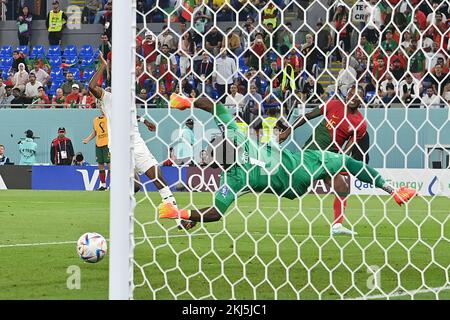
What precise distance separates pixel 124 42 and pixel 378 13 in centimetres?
362

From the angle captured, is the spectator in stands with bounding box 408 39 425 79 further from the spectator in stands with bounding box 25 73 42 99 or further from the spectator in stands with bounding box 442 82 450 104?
the spectator in stands with bounding box 25 73 42 99

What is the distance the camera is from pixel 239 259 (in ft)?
26.1

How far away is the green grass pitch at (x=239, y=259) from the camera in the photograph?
21.4 feet

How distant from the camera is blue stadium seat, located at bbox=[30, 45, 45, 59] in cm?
2458

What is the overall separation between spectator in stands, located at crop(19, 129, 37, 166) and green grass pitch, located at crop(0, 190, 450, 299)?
7.35 metres

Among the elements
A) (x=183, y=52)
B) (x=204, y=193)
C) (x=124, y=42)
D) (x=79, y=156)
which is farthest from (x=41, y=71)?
(x=124, y=42)

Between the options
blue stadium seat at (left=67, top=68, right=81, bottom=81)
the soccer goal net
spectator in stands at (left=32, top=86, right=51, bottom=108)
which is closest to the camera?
the soccer goal net

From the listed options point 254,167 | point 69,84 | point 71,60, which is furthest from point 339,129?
point 71,60

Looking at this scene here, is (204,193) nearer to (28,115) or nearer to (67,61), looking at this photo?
(28,115)

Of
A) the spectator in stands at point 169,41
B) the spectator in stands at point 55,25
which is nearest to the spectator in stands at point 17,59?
→ the spectator in stands at point 55,25

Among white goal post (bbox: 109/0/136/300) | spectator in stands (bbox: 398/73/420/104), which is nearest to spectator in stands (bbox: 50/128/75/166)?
spectator in stands (bbox: 398/73/420/104)

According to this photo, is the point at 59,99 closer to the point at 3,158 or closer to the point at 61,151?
the point at 61,151

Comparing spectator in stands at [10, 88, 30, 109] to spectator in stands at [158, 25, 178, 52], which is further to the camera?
spectator in stands at [10, 88, 30, 109]

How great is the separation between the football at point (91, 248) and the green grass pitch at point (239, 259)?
0.10m
